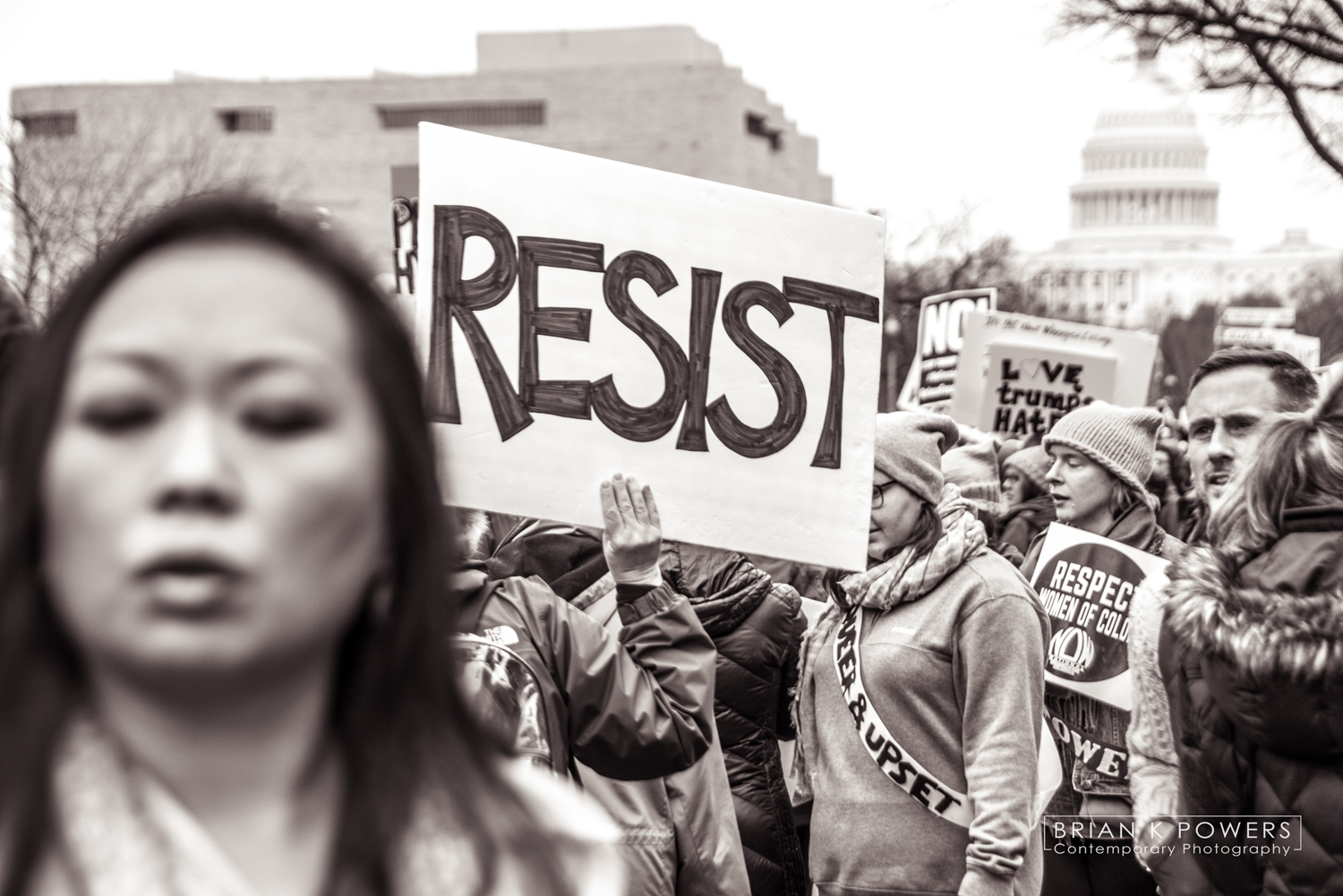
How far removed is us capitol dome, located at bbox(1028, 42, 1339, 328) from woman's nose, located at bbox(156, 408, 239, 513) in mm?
121370

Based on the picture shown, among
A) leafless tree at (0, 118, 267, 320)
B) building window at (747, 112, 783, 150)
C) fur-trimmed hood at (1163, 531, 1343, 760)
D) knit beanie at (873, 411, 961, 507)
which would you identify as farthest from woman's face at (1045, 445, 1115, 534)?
building window at (747, 112, 783, 150)

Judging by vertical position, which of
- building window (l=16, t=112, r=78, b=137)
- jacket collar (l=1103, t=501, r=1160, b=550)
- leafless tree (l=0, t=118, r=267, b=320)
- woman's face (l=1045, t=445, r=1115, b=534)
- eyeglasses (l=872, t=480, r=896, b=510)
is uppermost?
building window (l=16, t=112, r=78, b=137)

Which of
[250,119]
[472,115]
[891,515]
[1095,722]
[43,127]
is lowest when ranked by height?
→ [1095,722]

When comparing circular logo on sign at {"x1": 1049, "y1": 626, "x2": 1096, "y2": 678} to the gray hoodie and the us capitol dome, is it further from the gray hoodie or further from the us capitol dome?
the us capitol dome

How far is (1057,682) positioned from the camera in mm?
4750

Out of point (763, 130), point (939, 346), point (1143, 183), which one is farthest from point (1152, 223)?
point (939, 346)

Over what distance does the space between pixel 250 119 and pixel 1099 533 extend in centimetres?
6283

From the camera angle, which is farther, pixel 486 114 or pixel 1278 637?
pixel 486 114

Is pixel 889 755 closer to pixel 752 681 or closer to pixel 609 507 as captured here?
pixel 752 681

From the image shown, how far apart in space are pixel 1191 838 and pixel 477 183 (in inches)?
77.3

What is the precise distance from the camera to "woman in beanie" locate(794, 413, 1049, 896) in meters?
3.70

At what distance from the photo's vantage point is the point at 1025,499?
7.16 meters

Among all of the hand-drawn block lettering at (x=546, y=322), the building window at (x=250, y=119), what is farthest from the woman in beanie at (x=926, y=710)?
the building window at (x=250, y=119)

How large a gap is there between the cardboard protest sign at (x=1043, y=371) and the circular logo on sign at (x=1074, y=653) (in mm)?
4007
